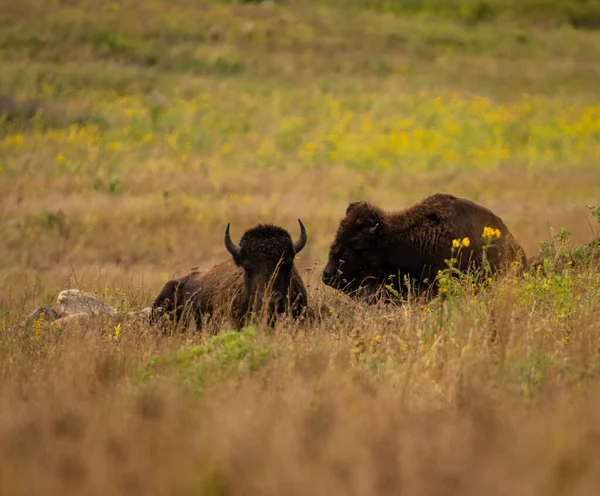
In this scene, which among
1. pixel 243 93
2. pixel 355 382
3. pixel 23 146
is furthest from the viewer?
pixel 243 93

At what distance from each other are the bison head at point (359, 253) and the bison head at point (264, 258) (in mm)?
810

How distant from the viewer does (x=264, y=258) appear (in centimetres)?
1038

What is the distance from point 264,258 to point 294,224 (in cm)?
1035

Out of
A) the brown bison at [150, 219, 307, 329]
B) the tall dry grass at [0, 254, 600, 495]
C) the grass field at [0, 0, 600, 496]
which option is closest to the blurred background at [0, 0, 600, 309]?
the grass field at [0, 0, 600, 496]

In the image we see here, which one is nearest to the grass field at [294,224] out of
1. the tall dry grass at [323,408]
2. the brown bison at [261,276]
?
the tall dry grass at [323,408]

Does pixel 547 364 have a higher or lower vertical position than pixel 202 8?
lower

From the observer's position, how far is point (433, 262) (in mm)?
11234

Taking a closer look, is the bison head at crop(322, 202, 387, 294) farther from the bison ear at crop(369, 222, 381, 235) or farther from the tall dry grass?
the tall dry grass

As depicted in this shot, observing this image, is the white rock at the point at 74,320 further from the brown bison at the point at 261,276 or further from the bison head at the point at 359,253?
the bison head at the point at 359,253

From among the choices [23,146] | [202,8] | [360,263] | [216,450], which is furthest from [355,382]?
[202,8]

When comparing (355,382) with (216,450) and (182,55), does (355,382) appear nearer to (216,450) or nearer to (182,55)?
(216,450)

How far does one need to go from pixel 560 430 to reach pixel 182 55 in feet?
139

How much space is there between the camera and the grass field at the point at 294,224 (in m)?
4.47

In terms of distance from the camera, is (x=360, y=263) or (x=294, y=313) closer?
(x=294, y=313)
